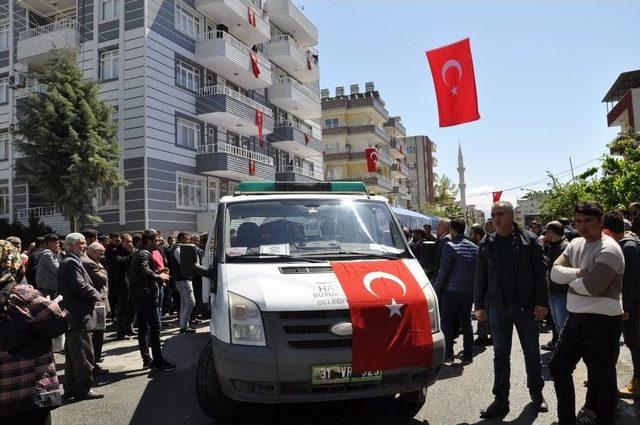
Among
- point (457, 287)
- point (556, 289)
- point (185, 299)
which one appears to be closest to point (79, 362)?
point (185, 299)

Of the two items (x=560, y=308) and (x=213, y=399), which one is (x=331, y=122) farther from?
(x=213, y=399)

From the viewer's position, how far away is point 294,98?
34.8 meters

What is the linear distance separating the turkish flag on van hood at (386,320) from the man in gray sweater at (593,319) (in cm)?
115

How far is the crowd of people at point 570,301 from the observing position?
4262 mm

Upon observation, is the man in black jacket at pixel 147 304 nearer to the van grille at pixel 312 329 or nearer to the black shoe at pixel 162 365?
the black shoe at pixel 162 365

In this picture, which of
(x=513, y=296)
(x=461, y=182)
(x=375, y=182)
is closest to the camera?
(x=513, y=296)

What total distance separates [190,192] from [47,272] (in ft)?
57.5

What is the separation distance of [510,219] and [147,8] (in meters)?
22.7

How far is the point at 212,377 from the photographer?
495 cm

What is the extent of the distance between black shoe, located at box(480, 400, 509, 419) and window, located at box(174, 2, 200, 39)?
81.5 ft

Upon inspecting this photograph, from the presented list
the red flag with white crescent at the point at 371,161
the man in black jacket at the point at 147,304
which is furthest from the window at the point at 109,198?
the red flag with white crescent at the point at 371,161

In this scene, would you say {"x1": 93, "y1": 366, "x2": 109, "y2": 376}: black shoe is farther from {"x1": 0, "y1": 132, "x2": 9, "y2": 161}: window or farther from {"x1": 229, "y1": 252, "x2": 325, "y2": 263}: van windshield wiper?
{"x1": 0, "y1": 132, "x2": 9, "y2": 161}: window

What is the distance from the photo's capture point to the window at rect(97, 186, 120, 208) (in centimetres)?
2384

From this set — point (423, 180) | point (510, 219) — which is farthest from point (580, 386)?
point (423, 180)
